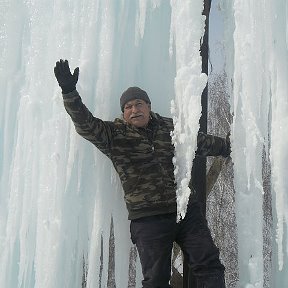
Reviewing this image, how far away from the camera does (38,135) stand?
2.58 m

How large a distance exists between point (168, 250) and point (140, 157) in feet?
1.56

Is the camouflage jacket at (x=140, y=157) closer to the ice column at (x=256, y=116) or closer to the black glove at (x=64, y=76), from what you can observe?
the black glove at (x=64, y=76)

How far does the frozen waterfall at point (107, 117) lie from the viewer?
222 cm

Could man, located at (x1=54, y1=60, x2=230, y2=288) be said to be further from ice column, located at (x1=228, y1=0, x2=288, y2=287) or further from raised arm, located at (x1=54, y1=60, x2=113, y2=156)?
ice column, located at (x1=228, y1=0, x2=288, y2=287)

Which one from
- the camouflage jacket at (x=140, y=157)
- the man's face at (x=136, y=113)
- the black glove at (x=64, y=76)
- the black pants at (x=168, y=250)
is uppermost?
the black glove at (x=64, y=76)

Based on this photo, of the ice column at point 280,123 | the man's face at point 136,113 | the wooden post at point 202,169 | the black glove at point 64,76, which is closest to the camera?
the black glove at point 64,76

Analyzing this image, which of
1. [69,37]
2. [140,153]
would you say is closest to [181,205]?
[140,153]

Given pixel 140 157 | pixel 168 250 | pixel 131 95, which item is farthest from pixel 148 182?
pixel 131 95

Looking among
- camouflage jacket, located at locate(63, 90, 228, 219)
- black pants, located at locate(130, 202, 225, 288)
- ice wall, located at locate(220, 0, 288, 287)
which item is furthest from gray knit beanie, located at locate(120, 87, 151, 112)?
black pants, located at locate(130, 202, 225, 288)

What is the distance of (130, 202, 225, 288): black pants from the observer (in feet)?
7.05

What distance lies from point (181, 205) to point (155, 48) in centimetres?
97

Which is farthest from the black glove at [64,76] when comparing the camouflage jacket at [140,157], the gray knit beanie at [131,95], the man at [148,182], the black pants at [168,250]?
the black pants at [168,250]

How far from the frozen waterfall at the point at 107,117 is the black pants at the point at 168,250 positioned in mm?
134

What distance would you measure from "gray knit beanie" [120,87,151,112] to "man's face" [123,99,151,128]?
17 mm
